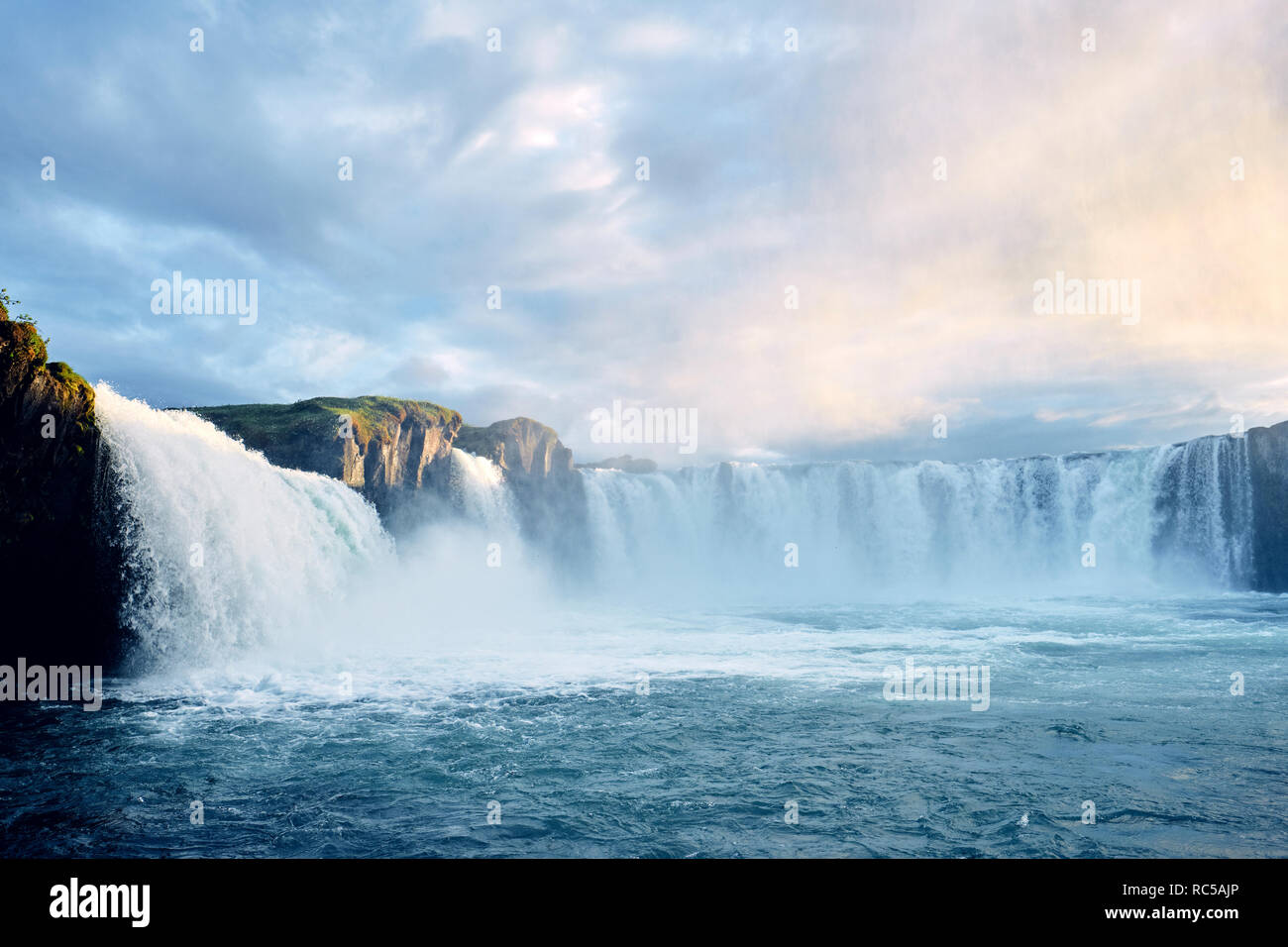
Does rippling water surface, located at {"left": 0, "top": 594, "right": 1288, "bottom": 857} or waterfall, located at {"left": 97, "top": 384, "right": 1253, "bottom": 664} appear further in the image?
waterfall, located at {"left": 97, "top": 384, "right": 1253, "bottom": 664}

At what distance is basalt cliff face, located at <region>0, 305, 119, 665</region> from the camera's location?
602 inches

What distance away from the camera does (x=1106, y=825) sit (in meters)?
8.15

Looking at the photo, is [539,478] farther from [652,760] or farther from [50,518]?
[652,760]

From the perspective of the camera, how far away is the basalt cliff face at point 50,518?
1530 centimetres

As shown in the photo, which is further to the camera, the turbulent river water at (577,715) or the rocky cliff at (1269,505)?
the rocky cliff at (1269,505)

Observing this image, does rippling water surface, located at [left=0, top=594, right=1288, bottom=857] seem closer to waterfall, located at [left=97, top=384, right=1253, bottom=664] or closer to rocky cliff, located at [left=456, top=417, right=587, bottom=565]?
waterfall, located at [left=97, top=384, right=1253, bottom=664]

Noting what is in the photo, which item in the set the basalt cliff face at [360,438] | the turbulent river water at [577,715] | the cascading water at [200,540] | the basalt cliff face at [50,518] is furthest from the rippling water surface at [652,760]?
the basalt cliff face at [360,438]

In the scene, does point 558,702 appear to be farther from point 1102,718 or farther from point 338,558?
point 338,558
